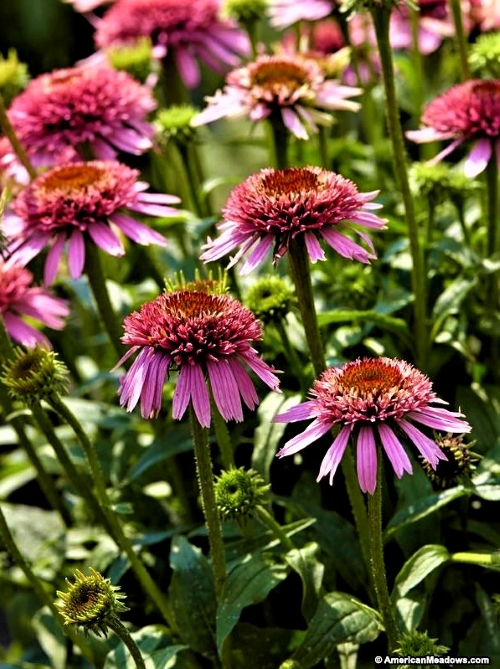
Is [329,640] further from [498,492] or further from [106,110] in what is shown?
[106,110]

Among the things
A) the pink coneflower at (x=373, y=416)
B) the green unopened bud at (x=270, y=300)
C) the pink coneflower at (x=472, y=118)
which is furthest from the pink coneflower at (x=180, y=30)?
the pink coneflower at (x=373, y=416)

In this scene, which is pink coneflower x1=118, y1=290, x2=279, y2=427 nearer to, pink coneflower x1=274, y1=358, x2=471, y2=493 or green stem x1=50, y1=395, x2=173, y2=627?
pink coneflower x1=274, y1=358, x2=471, y2=493

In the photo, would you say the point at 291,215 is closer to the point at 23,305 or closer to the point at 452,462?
the point at 452,462

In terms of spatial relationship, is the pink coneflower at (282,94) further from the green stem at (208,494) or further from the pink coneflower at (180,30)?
the green stem at (208,494)

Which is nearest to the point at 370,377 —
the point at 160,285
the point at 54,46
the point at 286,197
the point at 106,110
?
the point at 286,197

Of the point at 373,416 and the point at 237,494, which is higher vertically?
the point at 373,416

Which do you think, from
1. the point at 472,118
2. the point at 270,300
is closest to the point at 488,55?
the point at 472,118

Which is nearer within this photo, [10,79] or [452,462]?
[452,462]

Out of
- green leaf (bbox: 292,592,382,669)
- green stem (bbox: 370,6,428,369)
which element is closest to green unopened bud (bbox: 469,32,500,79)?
green stem (bbox: 370,6,428,369)
